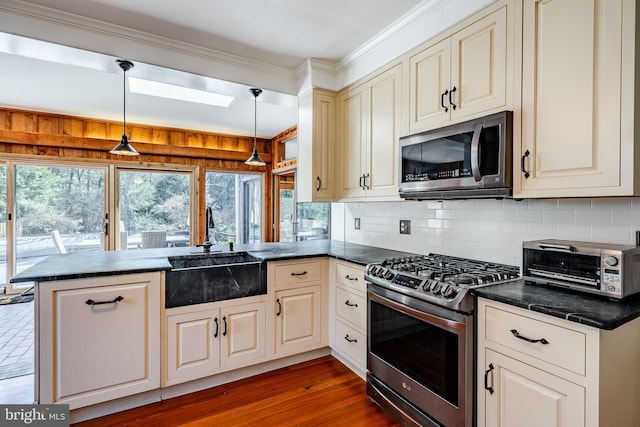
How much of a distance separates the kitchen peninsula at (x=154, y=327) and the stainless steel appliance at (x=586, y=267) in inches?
39.5

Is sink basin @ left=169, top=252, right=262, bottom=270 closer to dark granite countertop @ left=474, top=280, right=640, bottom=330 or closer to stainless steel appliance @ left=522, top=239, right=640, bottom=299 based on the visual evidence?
dark granite countertop @ left=474, top=280, right=640, bottom=330

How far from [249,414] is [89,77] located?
3569mm

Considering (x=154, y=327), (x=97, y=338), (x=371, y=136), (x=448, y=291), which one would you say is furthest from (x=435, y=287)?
(x=97, y=338)

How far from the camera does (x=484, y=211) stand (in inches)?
84.4

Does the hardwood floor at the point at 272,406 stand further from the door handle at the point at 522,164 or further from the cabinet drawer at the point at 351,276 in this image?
the door handle at the point at 522,164

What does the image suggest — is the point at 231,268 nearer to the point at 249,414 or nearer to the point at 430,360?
the point at 249,414

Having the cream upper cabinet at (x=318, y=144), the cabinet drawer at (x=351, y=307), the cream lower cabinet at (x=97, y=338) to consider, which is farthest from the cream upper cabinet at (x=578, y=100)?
the cream lower cabinet at (x=97, y=338)

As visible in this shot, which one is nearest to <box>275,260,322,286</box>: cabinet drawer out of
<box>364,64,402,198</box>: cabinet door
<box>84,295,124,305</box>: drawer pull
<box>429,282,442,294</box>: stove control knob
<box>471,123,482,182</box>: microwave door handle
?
<box>364,64,402,198</box>: cabinet door

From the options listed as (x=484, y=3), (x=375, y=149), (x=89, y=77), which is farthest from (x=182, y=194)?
(x=484, y=3)

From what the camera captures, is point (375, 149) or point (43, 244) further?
point (43, 244)

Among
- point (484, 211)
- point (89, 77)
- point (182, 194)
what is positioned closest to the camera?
point (484, 211)

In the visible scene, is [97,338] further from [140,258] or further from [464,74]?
[464,74]

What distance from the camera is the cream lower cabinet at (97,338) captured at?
1823 millimetres

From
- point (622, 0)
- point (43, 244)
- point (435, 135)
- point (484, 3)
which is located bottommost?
point (43, 244)
